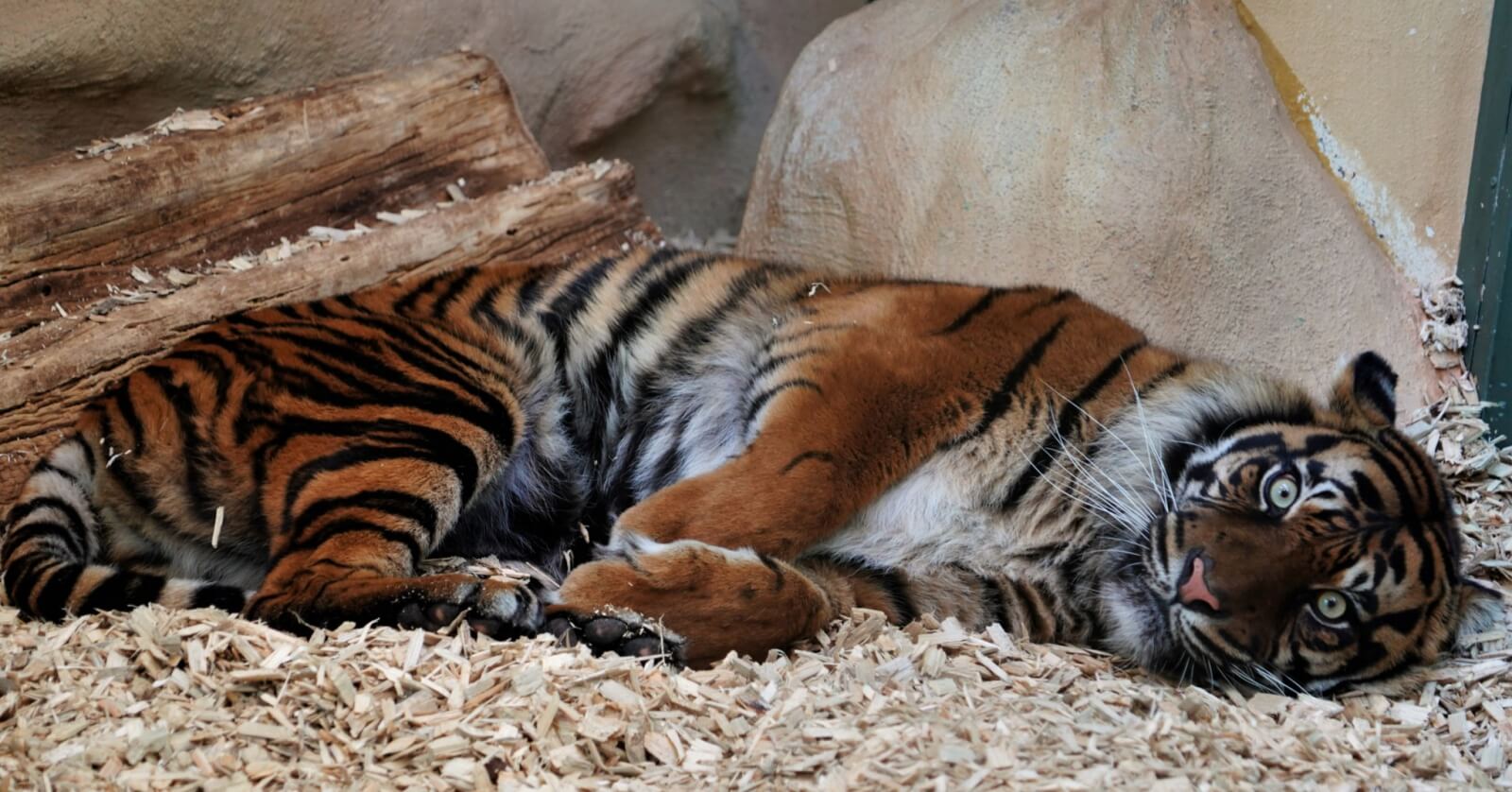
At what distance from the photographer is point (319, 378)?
2840 millimetres

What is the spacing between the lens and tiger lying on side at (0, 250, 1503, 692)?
Answer: 2.55 metres

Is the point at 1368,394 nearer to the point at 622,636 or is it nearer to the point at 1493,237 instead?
the point at 1493,237

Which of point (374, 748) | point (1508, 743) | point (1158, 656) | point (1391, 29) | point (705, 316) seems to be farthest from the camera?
point (1391, 29)

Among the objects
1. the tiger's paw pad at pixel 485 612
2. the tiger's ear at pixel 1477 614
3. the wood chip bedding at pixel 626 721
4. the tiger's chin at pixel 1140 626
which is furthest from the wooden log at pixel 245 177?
the tiger's ear at pixel 1477 614

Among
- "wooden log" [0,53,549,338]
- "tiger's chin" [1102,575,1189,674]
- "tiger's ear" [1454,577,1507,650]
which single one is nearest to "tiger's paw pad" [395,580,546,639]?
"tiger's chin" [1102,575,1189,674]

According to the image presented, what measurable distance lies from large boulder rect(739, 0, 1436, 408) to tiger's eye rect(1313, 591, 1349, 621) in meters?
1.41

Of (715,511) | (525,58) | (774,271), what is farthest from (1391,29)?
(525,58)

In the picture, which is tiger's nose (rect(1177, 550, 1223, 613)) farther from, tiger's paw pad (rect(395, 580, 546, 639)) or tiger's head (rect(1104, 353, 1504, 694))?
tiger's paw pad (rect(395, 580, 546, 639))

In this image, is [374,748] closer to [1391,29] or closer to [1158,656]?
[1158,656]

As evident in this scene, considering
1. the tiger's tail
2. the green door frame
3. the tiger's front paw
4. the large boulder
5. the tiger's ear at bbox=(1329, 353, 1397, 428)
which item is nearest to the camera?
the tiger's front paw

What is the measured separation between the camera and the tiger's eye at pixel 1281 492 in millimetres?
2645

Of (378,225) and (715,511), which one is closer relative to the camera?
(715,511)

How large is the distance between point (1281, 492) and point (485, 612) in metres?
1.62

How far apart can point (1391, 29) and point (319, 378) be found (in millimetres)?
3107
